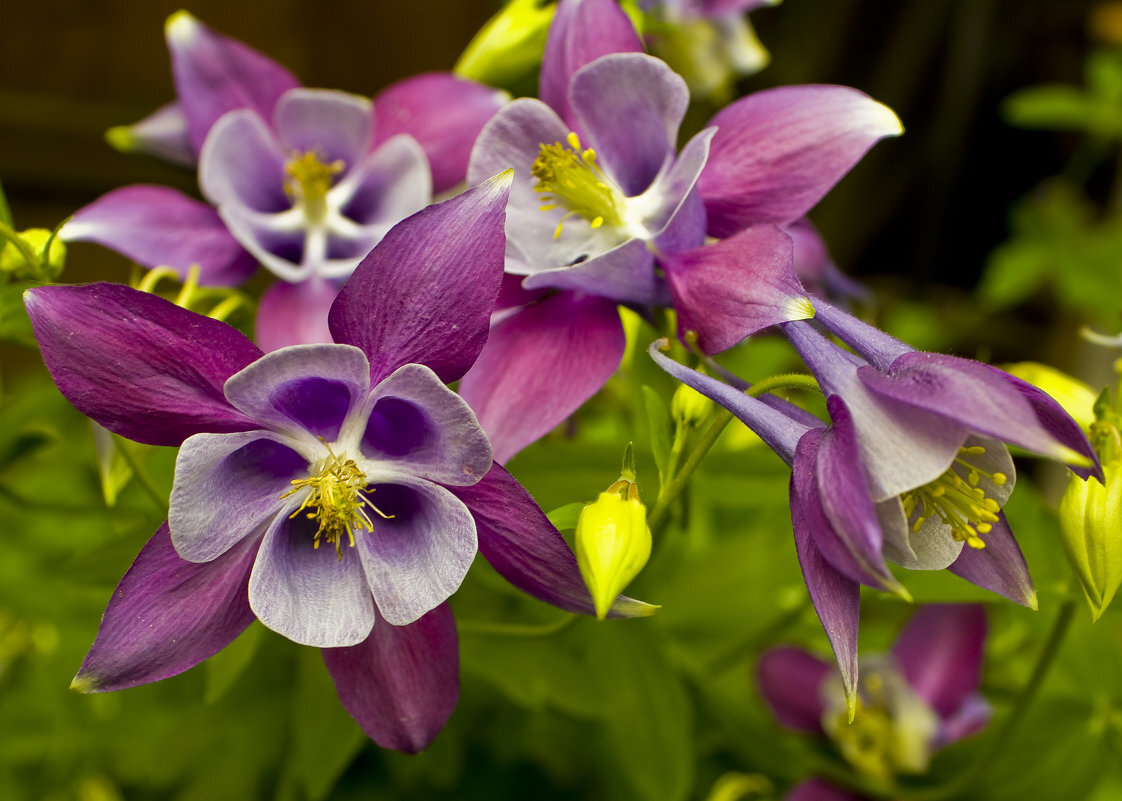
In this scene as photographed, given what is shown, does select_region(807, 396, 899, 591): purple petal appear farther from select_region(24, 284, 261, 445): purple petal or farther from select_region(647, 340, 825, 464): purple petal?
select_region(24, 284, 261, 445): purple petal

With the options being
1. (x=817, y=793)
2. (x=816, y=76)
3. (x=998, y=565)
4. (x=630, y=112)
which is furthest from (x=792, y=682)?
(x=816, y=76)

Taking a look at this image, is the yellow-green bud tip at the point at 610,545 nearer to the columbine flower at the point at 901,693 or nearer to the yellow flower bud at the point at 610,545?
the yellow flower bud at the point at 610,545

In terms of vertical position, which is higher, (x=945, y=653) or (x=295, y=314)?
(x=295, y=314)

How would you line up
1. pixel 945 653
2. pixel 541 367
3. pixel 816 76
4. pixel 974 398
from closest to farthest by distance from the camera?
pixel 974 398 < pixel 541 367 < pixel 945 653 < pixel 816 76

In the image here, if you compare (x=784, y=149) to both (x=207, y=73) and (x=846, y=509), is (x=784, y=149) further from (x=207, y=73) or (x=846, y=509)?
(x=207, y=73)

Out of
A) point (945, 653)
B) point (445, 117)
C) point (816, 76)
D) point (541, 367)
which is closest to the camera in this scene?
point (541, 367)

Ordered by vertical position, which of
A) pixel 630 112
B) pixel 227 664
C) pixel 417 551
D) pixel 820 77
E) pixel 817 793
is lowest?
pixel 820 77

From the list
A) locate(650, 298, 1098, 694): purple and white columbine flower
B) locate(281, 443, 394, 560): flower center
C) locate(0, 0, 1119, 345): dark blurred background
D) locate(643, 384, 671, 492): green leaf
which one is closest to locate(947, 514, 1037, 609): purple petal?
locate(650, 298, 1098, 694): purple and white columbine flower
